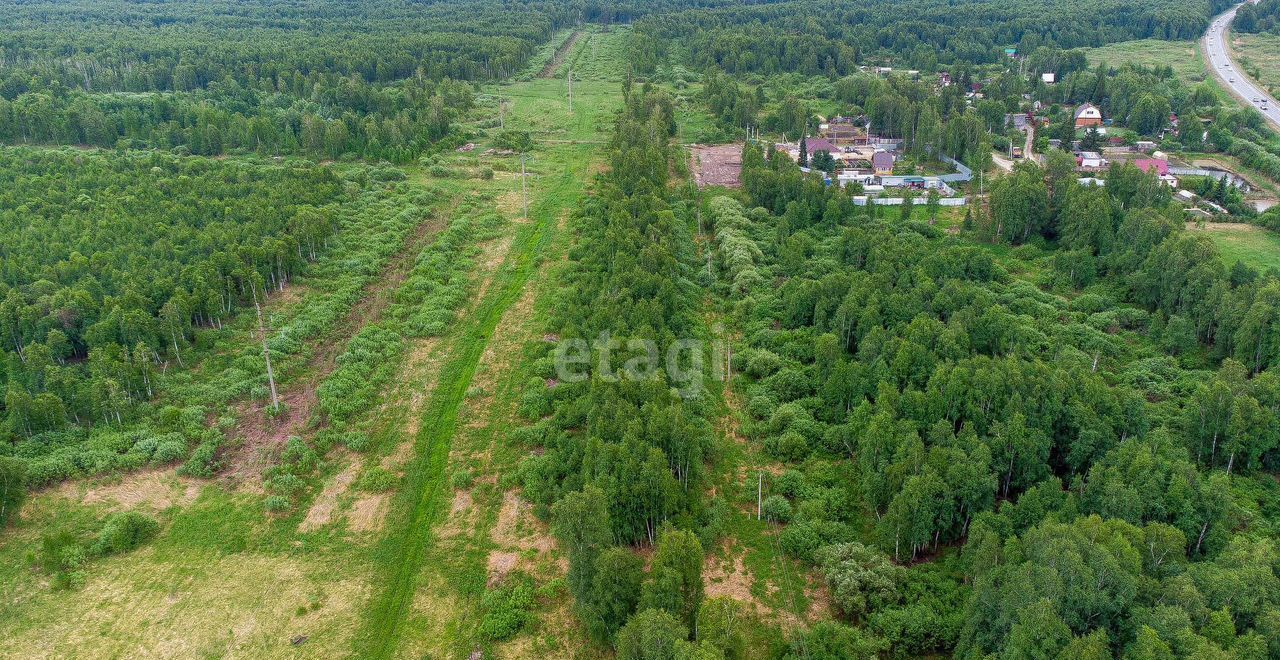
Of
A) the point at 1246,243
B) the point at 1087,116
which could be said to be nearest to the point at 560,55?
the point at 1087,116

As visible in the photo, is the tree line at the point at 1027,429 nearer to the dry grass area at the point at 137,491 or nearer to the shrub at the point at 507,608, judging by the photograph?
the shrub at the point at 507,608

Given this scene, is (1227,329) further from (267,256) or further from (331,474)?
(267,256)

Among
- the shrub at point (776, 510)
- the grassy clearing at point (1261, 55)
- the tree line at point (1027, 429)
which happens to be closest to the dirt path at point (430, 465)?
the shrub at point (776, 510)

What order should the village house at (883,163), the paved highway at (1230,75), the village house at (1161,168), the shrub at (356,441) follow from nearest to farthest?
the shrub at (356,441), the village house at (1161,168), the village house at (883,163), the paved highway at (1230,75)

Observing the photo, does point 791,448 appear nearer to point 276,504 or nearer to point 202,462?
point 276,504

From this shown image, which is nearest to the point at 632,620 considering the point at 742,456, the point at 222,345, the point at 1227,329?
the point at 742,456
